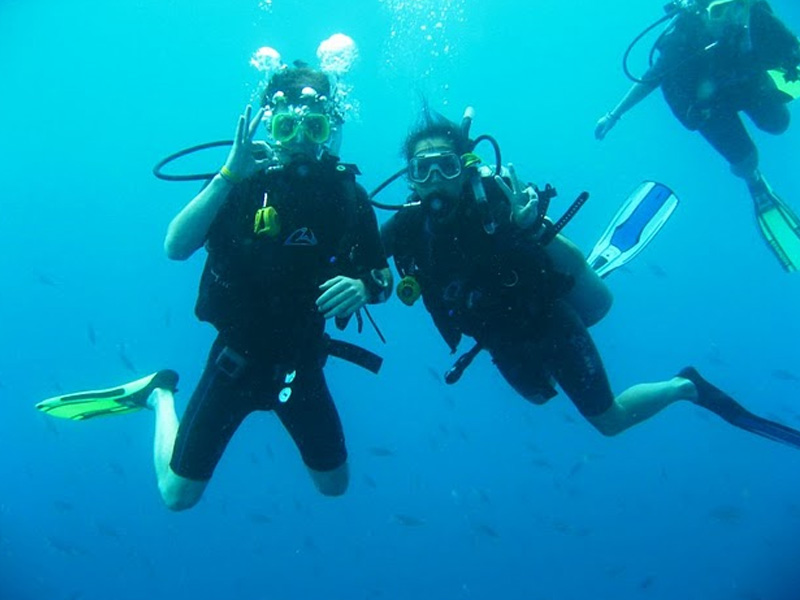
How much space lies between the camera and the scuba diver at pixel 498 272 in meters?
4.28

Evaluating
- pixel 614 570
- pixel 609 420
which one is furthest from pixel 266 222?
pixel 614 570

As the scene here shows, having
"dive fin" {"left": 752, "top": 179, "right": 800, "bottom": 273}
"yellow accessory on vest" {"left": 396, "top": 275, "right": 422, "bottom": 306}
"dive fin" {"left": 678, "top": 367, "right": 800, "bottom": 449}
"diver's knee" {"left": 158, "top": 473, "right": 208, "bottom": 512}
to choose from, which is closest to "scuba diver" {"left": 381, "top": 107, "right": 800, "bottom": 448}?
"yellow accessory on vest" {"left": 396, "top": 275, "right": 422, "bottom": 306}

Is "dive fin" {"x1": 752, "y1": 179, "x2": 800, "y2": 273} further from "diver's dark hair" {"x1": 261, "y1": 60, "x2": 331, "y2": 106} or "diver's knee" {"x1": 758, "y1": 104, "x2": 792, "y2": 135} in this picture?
"diver's dark hair" {"x1": 261, "y1": 60, "x2": 331, "y2": 106}

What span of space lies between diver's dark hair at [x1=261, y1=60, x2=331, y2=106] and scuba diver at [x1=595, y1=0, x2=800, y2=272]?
5.07 meters

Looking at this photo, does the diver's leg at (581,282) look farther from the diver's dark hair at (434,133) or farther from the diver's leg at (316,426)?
the diver's leg at (316,426)

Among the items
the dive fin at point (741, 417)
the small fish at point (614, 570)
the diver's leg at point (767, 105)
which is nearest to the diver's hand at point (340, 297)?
the dive fin at point (741, 417)

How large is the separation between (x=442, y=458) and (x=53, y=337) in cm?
2595

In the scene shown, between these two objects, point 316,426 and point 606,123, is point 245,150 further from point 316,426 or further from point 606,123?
point 606,123

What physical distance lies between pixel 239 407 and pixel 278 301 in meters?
1.06

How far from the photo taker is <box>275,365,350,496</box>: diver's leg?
451 cm

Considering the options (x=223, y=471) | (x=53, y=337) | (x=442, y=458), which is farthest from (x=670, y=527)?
(x=53, y=337)

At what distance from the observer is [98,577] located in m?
24.7

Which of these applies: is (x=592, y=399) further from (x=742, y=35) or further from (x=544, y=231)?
(x=742, y=35)

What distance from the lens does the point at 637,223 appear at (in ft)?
22.2
